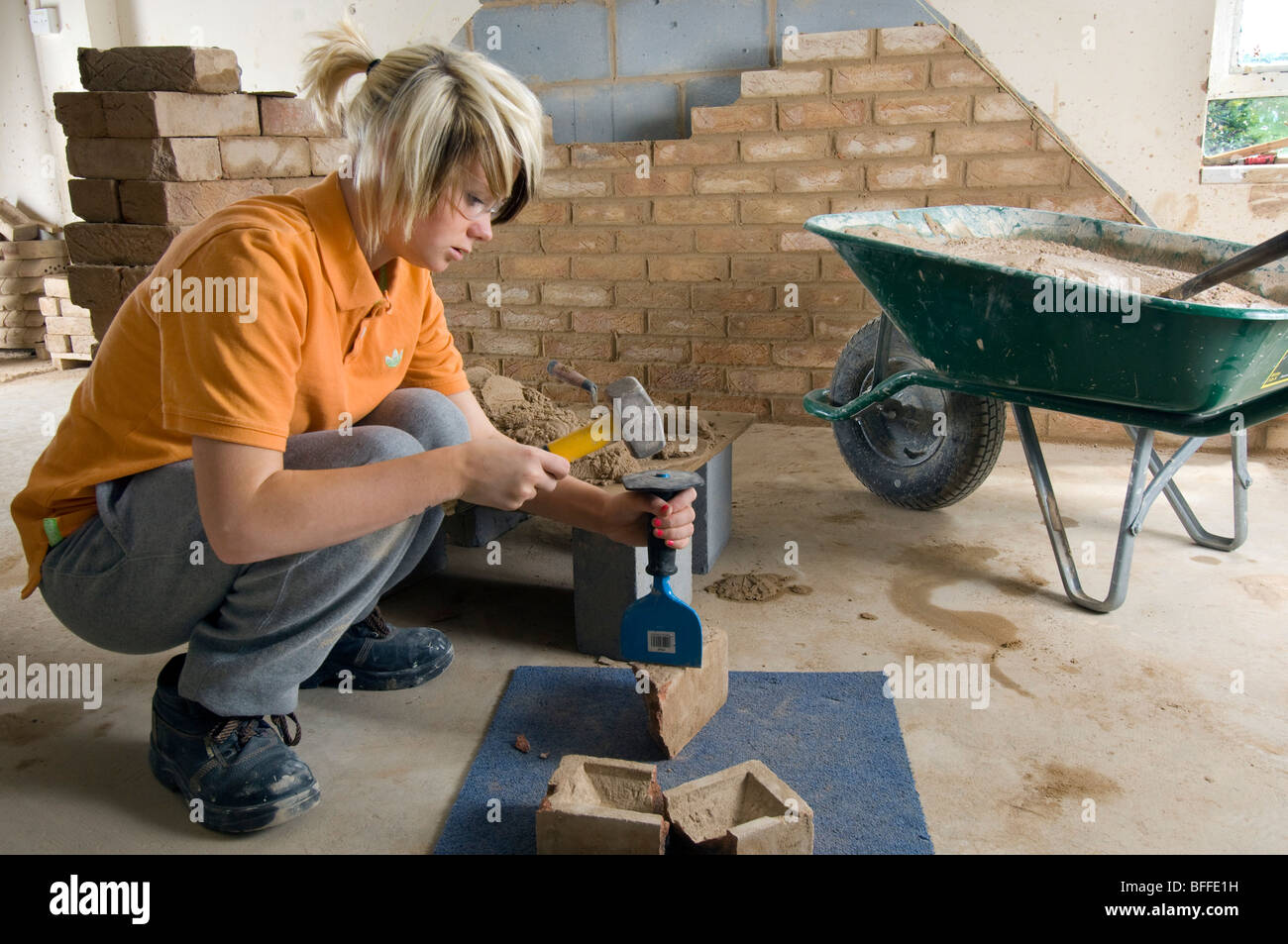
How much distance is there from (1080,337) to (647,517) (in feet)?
4.04

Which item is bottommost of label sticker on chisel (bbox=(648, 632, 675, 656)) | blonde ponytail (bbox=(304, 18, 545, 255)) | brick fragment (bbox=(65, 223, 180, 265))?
label sticker on chisel (bbox=(648, 632, 675, 656))

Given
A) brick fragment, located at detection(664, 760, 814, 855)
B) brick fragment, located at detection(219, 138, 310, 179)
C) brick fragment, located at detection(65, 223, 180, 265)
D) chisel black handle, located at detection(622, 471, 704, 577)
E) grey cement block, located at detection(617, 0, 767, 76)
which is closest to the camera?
brick fragment, located at detection(664, 760, 814, 855)

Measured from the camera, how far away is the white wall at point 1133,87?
144 inches

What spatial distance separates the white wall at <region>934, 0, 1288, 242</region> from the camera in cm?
365

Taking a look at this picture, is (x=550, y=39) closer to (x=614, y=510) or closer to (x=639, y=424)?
(x=639, y=424)

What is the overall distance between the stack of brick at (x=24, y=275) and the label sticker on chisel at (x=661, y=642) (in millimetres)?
5455

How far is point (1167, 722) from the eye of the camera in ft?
6.65

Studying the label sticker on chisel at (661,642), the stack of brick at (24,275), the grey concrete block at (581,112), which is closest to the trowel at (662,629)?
the label sticker on chisel at (661,642)

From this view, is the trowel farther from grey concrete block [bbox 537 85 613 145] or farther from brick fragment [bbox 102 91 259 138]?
grey concrete block [bbox 537 85 613 145]

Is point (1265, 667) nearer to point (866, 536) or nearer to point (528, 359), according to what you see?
point (866, 536)

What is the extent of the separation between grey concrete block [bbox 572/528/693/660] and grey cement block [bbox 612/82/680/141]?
2623 mm

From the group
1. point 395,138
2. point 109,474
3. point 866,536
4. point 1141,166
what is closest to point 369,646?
point 109,474

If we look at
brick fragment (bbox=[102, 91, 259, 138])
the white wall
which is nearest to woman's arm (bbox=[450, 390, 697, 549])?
brick fragment (bbox=[102, 91, 259, 138])

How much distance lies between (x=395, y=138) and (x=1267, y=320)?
1.78 metres
